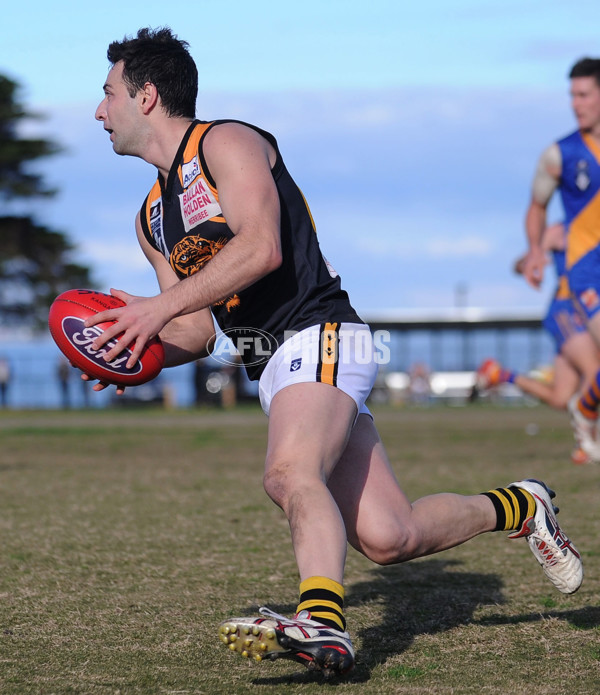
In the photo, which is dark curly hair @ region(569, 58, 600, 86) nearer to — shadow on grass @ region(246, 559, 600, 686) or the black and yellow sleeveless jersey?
shadow on grass @ region(246, 559, 600, 686)

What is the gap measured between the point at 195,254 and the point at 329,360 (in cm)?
75

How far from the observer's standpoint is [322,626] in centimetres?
321

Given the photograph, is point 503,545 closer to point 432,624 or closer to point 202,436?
point 432,624

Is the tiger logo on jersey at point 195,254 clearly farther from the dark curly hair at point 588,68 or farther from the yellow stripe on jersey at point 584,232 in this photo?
the yellow stripe on jersey at point 584,232

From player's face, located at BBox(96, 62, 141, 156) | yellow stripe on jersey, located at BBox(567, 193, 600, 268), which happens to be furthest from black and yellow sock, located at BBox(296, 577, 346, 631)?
yellow stripe on jersey, located at BBox(567, 193, 600, 268)

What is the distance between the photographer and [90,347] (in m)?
4.00

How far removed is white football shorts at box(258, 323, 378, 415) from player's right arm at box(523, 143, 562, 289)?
3740mm

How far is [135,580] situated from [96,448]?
10.7m

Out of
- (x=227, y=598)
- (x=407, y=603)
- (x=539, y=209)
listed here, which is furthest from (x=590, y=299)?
(x=227, y=598)

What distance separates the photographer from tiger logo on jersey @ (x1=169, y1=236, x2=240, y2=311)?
408cm

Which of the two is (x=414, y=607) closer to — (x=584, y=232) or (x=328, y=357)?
(x=328, y=357)

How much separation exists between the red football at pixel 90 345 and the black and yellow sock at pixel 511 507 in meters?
1.41

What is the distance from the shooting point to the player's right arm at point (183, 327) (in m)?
4.49

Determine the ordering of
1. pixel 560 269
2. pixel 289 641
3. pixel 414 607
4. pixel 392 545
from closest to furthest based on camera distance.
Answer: pixel 289 641 < pixel 392 545 < pixel 414 607 < pixel 560 269
